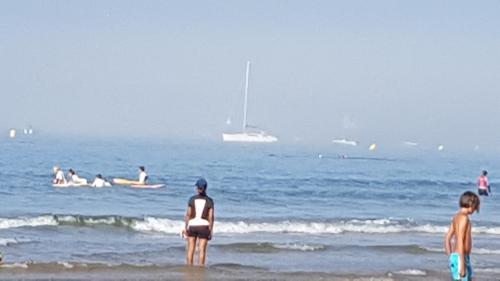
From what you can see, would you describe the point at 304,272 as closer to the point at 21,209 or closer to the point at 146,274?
the point at 146,274

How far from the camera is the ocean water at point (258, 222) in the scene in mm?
19656

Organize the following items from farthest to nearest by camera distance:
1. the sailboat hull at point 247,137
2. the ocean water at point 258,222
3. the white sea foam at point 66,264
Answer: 1. the sailboat hull at point 247,137
2. the ocean water at point 258,222
3. the white sea foam at point 66,264

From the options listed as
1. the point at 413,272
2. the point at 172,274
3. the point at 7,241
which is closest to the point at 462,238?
the point at 172,274

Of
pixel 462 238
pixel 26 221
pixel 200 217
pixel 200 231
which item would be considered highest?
pixel 462 238

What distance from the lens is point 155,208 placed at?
33.2m

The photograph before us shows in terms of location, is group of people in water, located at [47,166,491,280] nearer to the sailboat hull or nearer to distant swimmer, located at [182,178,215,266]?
distant swimmer, located at [182,178,215,266]

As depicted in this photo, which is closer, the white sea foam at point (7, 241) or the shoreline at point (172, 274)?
the shoreline at point (172, 274)

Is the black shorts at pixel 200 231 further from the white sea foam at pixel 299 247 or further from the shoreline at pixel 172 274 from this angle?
the white sea foam at pixel 299 247

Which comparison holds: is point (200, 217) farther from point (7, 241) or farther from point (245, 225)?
point (245, 225)

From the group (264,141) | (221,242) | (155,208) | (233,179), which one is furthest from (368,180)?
(264,141)

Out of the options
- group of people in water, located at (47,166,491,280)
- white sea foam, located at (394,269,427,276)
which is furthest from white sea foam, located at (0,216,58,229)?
white sea foam, located at (394,269,427,276)

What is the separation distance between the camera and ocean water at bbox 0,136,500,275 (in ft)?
64.5

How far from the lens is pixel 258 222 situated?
2852cm

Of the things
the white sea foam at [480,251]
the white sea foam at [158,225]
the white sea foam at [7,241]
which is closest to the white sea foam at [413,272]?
the white sea foam at [480,251]
